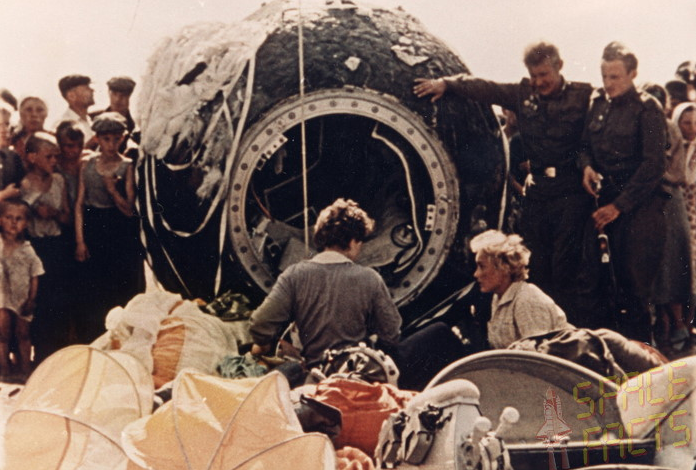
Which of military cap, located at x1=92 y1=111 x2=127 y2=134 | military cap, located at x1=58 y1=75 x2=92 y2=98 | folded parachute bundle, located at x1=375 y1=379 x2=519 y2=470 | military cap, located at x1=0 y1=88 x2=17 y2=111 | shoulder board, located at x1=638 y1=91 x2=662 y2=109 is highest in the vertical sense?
shoulder board, located at x1=638 y1=91 x2=662 y2=109

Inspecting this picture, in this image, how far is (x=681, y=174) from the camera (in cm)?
782

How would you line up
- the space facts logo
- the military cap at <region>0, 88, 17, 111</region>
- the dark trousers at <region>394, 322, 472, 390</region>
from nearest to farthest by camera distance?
the space facts logo → the dark trousers at <region>394, 322, 472, 390</region> → the military cap at <region>0, 88, 17, 111</region>

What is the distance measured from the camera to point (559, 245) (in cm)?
776

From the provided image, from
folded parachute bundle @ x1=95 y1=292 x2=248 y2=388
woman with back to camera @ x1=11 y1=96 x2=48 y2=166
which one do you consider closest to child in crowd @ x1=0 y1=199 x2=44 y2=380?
woman with back to camera @ x1=11 y1=96 x2=48 y2=166

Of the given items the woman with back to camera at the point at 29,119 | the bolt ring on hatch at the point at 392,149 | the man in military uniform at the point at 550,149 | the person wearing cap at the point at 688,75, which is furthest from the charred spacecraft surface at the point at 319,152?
the person wearing cap at the point at 688,75

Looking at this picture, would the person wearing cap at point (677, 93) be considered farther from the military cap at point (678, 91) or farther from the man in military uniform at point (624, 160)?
the man in military uniform at point (624, 160)

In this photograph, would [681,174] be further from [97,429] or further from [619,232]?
[97,429]

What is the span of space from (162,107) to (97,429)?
2.12 meters

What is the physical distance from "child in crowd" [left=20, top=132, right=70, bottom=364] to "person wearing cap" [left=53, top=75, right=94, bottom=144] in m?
0.23

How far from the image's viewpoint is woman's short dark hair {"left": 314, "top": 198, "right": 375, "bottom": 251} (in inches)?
284

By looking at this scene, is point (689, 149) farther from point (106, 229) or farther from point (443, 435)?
point (106, 229)

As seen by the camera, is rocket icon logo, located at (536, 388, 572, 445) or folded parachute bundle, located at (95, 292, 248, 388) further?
folded parachute bundle, located at (95, 292, 248, 388)

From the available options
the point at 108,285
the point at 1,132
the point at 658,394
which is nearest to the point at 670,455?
the point at 658,394

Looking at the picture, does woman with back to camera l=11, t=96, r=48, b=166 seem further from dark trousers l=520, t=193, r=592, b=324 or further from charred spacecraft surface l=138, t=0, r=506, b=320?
dark trousers l=520, t=193, r=592, b=324
